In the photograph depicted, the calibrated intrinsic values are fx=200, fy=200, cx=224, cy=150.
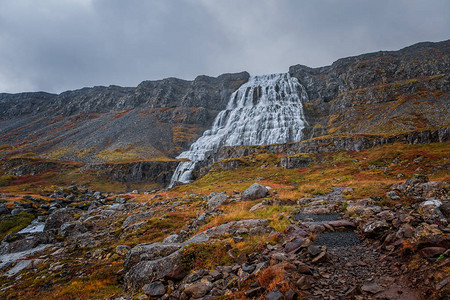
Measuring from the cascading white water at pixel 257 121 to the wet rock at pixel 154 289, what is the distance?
53202 mm

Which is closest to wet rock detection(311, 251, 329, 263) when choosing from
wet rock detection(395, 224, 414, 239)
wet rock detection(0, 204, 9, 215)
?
wet rock detection(395, 224, 414, 239)

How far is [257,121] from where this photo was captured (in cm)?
8812

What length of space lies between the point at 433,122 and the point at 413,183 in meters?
62.0

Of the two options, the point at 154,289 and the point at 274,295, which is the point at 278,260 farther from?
the point at 154,289

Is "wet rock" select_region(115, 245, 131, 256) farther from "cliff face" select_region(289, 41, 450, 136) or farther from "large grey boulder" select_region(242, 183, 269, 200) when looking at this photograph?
"cliff face" select_region(289, 41, 450, 136)

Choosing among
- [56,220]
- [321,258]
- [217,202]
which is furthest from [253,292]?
[56,220]

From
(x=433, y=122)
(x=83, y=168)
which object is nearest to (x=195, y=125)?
(x=83, y=168)

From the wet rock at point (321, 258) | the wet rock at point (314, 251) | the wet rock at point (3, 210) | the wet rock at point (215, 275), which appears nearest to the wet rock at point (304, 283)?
the wet rock at point (321, 258)

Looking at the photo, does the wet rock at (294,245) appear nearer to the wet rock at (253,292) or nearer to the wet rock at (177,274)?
the wet rock at (253,292)

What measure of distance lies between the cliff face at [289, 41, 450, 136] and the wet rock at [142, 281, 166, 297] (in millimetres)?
69516

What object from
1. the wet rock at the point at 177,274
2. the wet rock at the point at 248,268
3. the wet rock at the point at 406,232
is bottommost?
the wet rock at the point at 177,274

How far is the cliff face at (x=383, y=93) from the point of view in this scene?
203ft

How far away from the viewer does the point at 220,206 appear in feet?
61.6

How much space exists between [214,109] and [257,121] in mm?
48557
